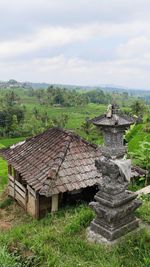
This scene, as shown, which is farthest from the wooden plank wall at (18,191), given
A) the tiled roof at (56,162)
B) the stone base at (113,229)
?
the stone base at (113,229)

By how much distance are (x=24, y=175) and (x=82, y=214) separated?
3.43 metres

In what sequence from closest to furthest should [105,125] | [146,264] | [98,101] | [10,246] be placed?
[146,264]
[105,125]
[10,246]
[98,101]

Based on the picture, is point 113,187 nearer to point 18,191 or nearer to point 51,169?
point 51,169

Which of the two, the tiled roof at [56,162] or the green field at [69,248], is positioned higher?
the tiled roof at [56,162]

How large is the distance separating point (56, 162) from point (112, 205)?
157 inches

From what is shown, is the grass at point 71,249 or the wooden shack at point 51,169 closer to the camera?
the grass at point 71,249

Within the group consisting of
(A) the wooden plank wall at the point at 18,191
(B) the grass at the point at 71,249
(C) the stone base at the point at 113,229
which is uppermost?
(C) the stone base at the point at 113,229

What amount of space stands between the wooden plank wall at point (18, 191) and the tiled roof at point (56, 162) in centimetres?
94

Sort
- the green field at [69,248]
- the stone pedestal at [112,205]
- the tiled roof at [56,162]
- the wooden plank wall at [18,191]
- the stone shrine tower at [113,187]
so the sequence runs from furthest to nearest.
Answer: the wooden plank wall at [18,191] → the tiled roof at [56,162] → the stone pedestal at [112,205] → the stone shrine tower at [113,187] → the green field at [69,248]

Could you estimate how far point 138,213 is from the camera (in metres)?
8.67

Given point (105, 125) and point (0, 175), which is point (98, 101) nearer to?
point (0, 175)

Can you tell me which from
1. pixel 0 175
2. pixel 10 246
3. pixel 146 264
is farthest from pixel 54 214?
pixel 0 175

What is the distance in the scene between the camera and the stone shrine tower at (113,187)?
23.2ft

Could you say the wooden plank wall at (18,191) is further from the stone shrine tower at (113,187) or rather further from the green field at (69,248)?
the stone shrine tower at (113,187)
